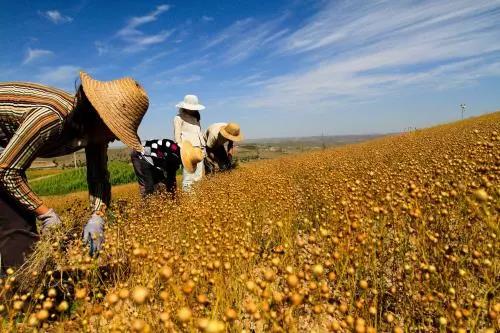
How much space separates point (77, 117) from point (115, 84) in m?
0.36

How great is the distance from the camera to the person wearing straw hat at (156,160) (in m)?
5.24

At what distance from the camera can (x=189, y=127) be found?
637 centimetres

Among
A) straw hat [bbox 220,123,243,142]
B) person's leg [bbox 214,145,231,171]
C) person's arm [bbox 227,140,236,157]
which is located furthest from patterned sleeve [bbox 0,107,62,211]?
person's arm [bbox 227,140,236,157]

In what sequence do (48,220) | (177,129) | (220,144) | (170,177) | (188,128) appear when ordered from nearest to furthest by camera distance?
(48,220)
(170,177)
(177,129)
(188,128)
(220,144)

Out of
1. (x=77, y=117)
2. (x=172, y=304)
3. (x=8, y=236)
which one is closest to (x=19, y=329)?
(x=172, y=304)

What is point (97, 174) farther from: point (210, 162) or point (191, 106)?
point (210, 162)

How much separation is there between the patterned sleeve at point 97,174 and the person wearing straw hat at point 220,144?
433cm

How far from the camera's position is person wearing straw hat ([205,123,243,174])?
7.27m

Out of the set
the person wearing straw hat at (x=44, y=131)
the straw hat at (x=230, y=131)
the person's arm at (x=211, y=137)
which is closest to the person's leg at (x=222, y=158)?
the person's arm at (x=211, y=137)

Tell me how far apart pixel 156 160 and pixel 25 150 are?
10.6ft

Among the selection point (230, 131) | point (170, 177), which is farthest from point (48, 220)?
point (230, 131)

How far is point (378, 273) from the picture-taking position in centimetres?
219

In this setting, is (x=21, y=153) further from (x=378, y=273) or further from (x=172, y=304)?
(x=378, y=273)

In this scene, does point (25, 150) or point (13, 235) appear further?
point (13, 235)
